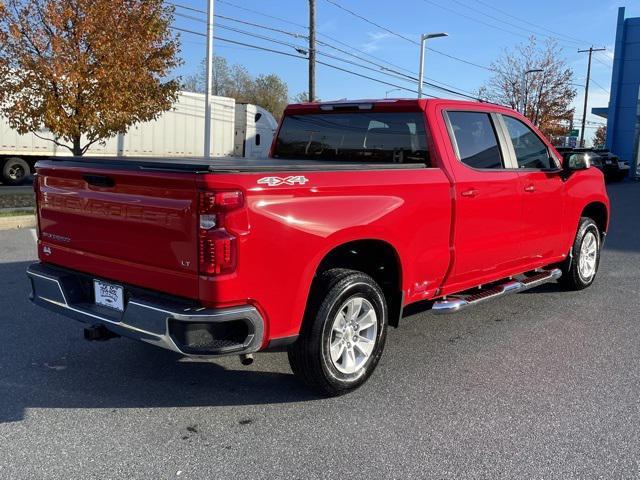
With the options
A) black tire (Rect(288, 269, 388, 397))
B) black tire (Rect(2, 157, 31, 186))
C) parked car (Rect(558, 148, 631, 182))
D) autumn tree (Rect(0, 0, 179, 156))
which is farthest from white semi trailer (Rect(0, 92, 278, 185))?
parked car (Rect(558, 148, 631, 182))

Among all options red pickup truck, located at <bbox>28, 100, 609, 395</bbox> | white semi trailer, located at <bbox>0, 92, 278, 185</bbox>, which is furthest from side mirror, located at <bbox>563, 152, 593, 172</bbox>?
white semi trailer, located at <bbox>0, 92, 278, 185</bbox>

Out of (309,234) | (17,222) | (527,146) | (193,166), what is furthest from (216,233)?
(17,222)

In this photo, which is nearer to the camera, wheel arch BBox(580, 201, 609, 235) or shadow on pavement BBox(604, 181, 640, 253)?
wheel arch BBox(580, 201, 609, 235)

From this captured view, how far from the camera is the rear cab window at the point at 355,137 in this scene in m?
4.77

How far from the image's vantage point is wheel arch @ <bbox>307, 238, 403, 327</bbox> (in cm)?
402

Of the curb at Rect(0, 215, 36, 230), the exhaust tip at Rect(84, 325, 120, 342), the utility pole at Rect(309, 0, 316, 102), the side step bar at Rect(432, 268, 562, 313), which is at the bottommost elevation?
the curb at Rect(0, 215, 36, 230)

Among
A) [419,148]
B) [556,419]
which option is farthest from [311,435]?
[419,148]

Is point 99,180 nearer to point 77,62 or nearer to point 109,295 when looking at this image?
point 109,295

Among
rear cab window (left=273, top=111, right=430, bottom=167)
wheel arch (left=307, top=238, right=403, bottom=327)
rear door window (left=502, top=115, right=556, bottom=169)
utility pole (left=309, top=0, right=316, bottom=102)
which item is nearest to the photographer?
wheel arch (left=307, top=238, right=403, bottom=327)

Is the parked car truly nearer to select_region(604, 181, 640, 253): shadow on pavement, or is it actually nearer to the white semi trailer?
select_region(604, 181, 640, 253): shadow on pavement

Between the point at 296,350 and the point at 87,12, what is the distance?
992cm

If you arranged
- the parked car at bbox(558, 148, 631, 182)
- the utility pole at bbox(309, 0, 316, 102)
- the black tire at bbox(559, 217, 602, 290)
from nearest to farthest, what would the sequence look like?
1. the black tire at bbox(559, 217, 602, 290)
2. the utility pole at bbox(309, 0, 316, 102)
3. the parked car at bbox(558, 148, 631, 182)

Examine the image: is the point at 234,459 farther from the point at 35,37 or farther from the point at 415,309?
the point at 35,37

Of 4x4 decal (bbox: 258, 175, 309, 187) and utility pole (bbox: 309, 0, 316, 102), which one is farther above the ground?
utility pole (bbox: 309, 0, 316, 102)
